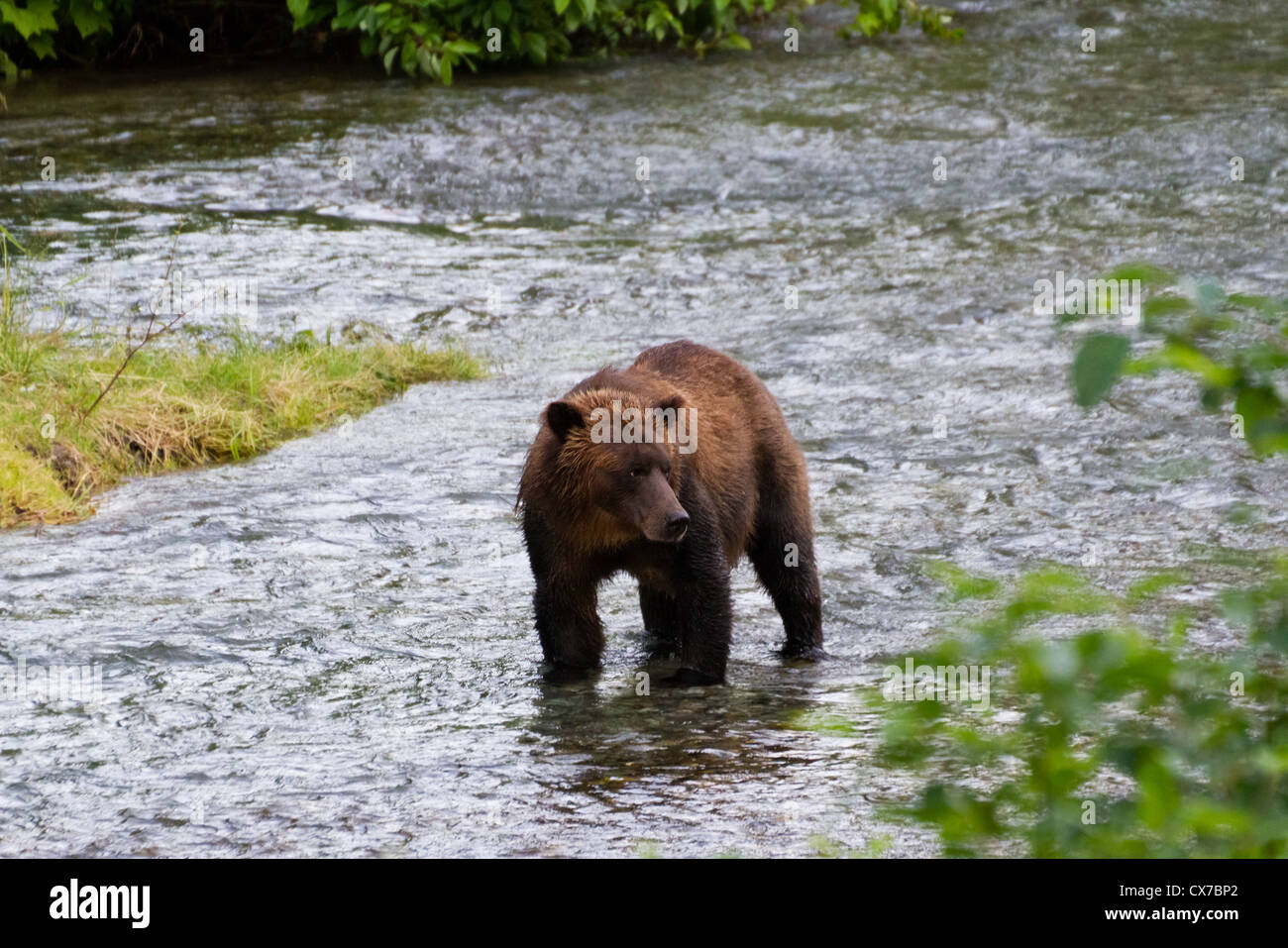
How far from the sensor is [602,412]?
6.21 meters

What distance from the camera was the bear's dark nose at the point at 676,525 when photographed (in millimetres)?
6012

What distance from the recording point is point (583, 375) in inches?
444

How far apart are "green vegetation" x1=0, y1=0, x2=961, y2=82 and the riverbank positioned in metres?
9.04

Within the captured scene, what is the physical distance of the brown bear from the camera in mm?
6176

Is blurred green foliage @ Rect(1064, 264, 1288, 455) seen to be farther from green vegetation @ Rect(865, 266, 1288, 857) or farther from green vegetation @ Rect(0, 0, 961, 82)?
green vegetation @ Rect(0, 0, 961, 82)

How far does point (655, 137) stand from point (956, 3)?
305 inches

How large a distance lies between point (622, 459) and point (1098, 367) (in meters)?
3.97

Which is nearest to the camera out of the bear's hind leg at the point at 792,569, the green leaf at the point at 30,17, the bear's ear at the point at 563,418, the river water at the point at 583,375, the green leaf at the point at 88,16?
the river water at the point at 583,375

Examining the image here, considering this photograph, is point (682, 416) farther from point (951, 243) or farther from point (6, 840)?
point (951, 243)

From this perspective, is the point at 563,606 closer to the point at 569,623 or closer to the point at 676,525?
the point at 569,623

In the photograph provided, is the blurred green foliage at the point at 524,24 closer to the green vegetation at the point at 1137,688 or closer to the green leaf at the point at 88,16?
the green leaf at the point at 88,16

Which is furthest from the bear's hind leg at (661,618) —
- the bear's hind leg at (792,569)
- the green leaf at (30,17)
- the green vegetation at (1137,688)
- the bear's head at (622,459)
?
the green leaf at (30,17)

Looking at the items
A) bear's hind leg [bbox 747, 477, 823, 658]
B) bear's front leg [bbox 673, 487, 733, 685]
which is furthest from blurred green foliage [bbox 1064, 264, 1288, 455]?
bear's hind leg [bbox 747, 477, 823, 658]

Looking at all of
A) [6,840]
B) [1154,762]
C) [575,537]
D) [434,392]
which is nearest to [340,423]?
[434,392]
